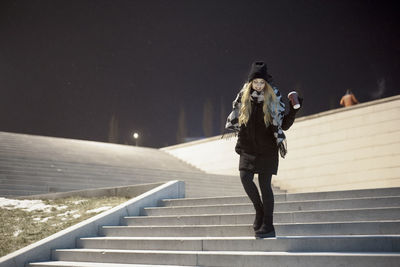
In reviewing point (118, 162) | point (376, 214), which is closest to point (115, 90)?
point (118, 162)

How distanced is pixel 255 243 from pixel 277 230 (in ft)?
1.53

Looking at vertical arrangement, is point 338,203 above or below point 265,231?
above

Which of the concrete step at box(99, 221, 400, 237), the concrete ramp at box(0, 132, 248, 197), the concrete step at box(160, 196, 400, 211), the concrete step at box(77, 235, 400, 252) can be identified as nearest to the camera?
the concrete step at box(77, 235, 400, 252)

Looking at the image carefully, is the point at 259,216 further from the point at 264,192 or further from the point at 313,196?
the point at 313,196

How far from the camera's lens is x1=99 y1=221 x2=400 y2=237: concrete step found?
431cm

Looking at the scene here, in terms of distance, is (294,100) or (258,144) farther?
(258,144)

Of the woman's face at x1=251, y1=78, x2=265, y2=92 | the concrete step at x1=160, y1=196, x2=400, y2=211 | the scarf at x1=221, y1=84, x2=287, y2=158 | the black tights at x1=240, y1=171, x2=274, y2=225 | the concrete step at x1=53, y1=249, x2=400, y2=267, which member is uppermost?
the woman's face at x1=251, y1=78, x2=265, y2=92

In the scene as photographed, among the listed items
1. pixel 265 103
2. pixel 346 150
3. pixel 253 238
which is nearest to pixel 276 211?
pixel 253 238

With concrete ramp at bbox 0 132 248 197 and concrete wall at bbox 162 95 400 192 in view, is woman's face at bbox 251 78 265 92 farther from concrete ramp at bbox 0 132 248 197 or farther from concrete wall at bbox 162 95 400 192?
concrete wall at bbox 162 95 400 192

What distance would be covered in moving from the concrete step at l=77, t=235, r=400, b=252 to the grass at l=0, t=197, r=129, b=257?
3.00 feet

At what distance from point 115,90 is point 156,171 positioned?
21.3m

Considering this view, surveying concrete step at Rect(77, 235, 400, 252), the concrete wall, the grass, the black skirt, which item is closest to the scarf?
the black skirt

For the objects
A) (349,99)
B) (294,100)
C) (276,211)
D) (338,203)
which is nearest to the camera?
(294,100)

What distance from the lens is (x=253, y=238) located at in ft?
14.7
